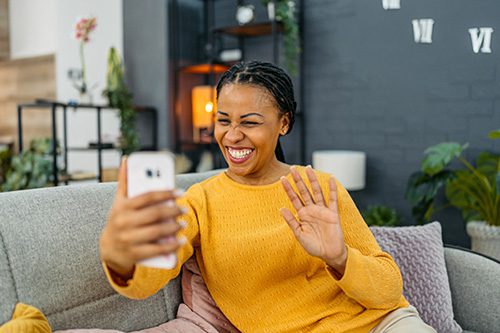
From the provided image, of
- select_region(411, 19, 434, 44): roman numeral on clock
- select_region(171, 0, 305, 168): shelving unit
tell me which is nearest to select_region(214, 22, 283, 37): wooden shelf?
select_region(171, 0, 305, 168): shelving unit

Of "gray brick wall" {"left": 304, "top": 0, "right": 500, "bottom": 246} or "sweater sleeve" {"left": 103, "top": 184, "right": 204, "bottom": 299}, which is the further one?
"gray brick wall" {"left": 304, "top": 0, "right": 500, "bottom": 246}

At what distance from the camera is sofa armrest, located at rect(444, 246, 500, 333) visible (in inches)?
60.7

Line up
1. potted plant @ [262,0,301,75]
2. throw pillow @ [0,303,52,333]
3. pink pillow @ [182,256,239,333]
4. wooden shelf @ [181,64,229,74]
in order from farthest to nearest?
wooden shelf @ [181,64,229,74] < potted plant @ [262,0,301,75] < pink pillow @ [182,256,239,333] < throw pillow @ [0,303,52,333]

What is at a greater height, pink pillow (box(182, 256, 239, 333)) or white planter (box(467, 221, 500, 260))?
pink pillow (box(182, 256, 239, 333))

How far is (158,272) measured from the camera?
967 mm

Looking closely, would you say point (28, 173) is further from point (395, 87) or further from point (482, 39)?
point (482, 39)

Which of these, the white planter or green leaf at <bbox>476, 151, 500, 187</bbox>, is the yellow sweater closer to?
the white planter

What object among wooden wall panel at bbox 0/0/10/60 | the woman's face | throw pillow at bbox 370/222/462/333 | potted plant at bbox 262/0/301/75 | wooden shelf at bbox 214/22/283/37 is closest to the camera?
the woman's face

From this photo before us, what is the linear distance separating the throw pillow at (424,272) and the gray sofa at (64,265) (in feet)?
2.24

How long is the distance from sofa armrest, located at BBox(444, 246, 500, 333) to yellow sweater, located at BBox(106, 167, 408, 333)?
17.3 inches

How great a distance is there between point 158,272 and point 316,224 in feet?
1.06

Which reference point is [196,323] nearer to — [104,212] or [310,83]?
[104,212]

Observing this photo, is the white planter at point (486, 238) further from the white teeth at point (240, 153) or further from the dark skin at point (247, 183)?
the white teeth at point (240, 153)

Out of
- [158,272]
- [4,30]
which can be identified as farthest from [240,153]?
[4,30]
